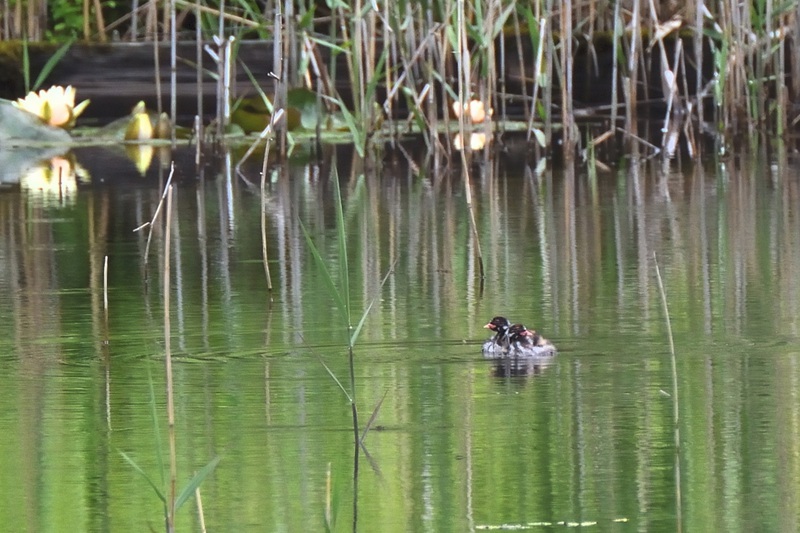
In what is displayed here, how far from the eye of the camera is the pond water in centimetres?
310

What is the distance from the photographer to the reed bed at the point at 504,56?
10.4 m

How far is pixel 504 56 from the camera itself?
13.9 metres

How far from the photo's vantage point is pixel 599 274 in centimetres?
616

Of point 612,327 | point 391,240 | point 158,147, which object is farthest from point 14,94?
point 612,327

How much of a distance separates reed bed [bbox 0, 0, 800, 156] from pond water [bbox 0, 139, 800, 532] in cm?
135

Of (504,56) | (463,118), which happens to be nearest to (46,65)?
(504,56)

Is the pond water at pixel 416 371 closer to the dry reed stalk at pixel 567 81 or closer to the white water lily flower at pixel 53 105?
the dry reed stalk at pixel 567 81

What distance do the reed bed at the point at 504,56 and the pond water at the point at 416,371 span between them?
135cm

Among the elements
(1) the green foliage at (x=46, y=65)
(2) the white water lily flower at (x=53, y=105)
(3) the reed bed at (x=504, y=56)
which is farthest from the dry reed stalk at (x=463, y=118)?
Result: (2) the white water lily flower at (x=53, y=105)

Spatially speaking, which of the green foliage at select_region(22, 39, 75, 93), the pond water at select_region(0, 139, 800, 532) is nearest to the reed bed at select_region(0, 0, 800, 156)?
the green foliage at select_region(22, 39, 75, 93)

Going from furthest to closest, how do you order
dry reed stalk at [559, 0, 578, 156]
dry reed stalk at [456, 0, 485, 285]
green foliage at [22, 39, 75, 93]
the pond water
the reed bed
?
green foliage at [22, 39, 75, 93] → dry reed stalk at [559, 0, 578, 156] → the reed bed → dry reed stalk at [456, 0, 485, 285] → the pond water

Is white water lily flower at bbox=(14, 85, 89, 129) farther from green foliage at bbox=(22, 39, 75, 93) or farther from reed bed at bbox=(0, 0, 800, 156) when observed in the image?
reed bed at bbox=(0, 0, 800, 156)

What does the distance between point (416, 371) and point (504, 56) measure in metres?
9.71

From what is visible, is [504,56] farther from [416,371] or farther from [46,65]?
[416,371]
